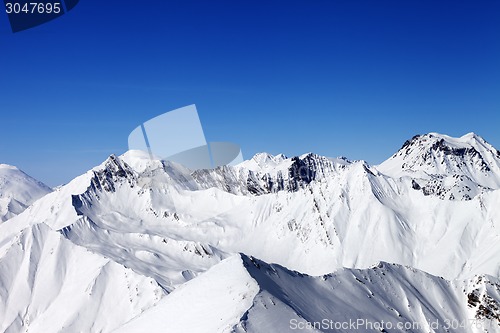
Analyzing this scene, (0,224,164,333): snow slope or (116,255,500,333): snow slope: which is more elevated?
(116,255,500,333): snow slope

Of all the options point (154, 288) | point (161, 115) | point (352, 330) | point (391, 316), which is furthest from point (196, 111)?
point (154, 288)

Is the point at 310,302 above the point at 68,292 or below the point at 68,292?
above

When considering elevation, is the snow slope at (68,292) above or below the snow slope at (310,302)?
below

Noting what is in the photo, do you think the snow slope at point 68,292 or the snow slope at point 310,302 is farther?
the snow slope at point 68,292

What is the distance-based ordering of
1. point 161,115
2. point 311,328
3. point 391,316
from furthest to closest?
point 391,316, point 311,328, point 161,115

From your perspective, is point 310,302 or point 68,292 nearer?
point 310,302

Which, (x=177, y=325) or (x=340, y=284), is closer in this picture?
(x=177, y=325)

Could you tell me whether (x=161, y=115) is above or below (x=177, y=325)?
above

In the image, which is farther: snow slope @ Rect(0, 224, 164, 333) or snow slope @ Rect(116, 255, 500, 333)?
snow slope @ Rect(0, 224, 164, 333)

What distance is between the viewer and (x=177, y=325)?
54344 millimetres

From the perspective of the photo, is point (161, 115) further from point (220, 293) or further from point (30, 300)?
point (30, 300)

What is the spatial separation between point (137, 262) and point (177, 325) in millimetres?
140587

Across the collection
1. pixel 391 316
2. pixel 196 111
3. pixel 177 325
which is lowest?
pixel 391 316

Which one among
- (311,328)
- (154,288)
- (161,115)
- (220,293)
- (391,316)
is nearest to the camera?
(161,115)
